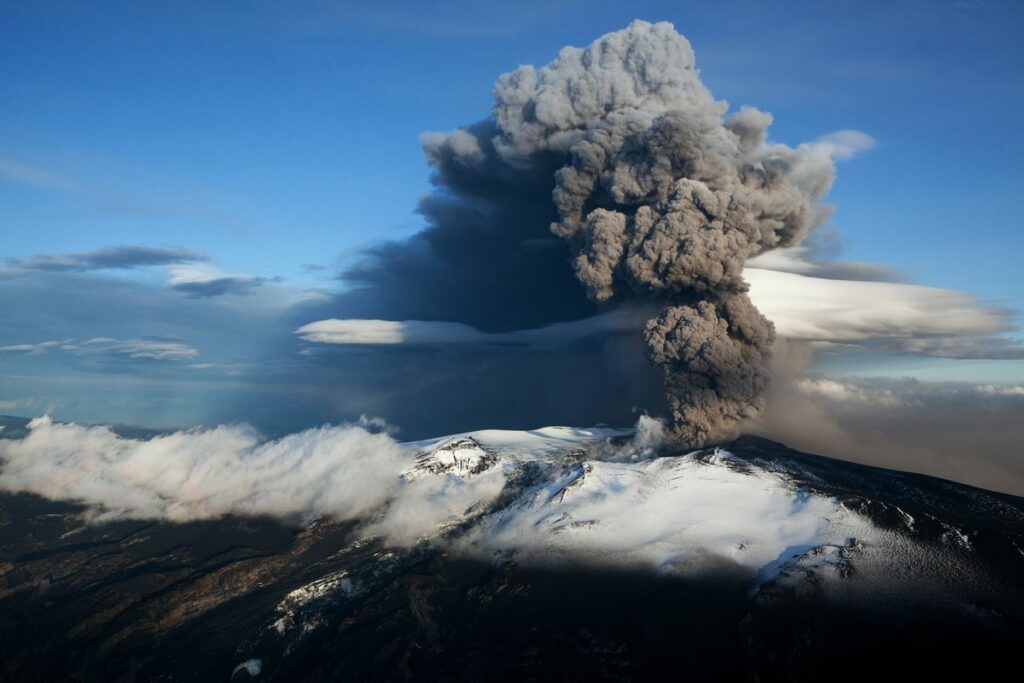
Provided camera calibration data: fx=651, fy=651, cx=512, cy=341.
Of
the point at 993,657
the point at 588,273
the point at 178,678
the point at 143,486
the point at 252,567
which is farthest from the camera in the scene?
the point at 143,486

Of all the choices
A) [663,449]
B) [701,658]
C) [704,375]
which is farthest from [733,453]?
[701,658]

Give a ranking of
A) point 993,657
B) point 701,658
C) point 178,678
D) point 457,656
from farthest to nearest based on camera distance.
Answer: point 178,678 → point 457,656 → point 701,658 → point 993,657

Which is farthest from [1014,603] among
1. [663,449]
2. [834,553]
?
[663,449]

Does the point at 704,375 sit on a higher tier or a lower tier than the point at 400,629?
higher

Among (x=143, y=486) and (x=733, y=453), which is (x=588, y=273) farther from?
(x=143, y=486)

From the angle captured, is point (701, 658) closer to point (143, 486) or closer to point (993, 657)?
point (993, 657)

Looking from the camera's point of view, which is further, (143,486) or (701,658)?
(143,486)

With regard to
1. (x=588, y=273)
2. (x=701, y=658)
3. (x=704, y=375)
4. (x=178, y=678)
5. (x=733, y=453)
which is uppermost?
(x=588, y=273)
